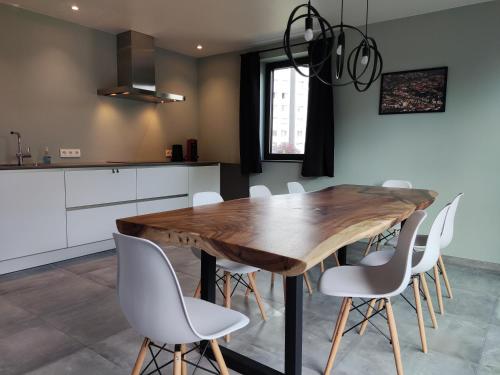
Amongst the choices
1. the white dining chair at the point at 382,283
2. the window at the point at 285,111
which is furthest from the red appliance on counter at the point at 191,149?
the white dining chair at the point at 382,283

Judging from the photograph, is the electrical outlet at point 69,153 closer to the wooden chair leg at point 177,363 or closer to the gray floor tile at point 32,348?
the gray floor tile at point 32,348

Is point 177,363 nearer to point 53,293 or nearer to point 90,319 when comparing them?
point 90,319

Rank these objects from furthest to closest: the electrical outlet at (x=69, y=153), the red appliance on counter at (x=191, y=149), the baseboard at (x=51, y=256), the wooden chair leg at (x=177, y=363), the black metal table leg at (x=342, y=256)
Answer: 1. the red appliance on counter at (x=191, y=149)
2. the electrical outlet at (x=69, y=153)
3. the baseboard at (x=51, y=256)
4. the black metal table leg at (x=342, y=256)
5. the wooden chair leg at (x=177, y=363)

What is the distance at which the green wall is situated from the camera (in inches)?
135

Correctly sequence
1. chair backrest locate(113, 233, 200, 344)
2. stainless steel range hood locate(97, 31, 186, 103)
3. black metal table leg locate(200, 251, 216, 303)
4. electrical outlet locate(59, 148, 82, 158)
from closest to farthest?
chair backrest locate(113, 233, 200, 344)
black metal table leg locate(200, 251, 216, 303)
electrical outlet locate(59, 148, 82, 158)
stainless steel range hood locate(97, 31, 186, 103)

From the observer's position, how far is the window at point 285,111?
472 cm

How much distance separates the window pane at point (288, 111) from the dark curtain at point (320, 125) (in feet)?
1.10

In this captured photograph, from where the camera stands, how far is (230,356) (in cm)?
174

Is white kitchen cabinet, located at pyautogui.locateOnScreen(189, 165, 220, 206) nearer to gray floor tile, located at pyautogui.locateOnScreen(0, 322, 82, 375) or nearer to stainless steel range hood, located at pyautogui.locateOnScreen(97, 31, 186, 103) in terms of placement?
stainless steel range hood, located at pyautogui.locateOnScreen(97, 31, 186, 103)

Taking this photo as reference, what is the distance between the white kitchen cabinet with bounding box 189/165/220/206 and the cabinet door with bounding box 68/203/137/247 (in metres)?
0.93

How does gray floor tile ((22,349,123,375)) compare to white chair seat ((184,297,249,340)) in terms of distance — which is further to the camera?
gray floor tile ((22,349,123,375))

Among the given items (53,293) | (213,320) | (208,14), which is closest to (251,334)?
(213,320)

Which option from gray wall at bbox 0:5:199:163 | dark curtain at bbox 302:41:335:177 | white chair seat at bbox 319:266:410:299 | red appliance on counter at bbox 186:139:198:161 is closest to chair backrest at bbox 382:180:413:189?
dark curtain at bbox 302:41:335:177

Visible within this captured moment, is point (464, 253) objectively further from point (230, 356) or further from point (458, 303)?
point (230, 356)
